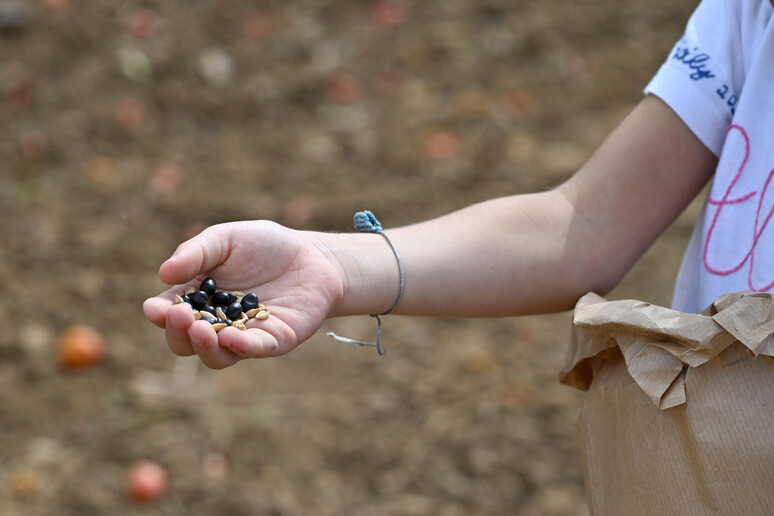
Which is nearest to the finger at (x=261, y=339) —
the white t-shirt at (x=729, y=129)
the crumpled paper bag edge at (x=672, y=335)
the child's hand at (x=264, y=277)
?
the child's hand at (x=264, y=277)

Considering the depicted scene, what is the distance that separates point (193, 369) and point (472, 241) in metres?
1.60

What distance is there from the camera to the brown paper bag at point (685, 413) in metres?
0.87

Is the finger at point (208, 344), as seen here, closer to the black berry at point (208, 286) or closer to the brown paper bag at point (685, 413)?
the black berry at point (208, 286)

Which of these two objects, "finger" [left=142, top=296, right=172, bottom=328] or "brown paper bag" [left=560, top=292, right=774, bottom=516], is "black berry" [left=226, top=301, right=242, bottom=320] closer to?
"finger" [left=142, top=296, right=172, bottom=328]

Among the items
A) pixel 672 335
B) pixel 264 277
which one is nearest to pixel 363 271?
pixel 264 277

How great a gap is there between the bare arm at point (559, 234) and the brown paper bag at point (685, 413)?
0.78 ft

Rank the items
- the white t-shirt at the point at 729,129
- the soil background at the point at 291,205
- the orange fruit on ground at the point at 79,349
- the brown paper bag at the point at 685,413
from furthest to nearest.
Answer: the orange fruit on ground at the point at 79,349 → the soil background at the point at 291,205 → the white t-shirt at the point at 729,129 → the brown paper bag at the point at 685,413

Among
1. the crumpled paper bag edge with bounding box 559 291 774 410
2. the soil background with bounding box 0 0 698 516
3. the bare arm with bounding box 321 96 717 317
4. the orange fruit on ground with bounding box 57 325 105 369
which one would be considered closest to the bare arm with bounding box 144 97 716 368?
the bare arm with bounding box 321 96 717 317

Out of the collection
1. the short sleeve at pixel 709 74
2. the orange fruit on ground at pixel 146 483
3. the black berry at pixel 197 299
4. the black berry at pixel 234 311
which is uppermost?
the short sleeve at pixel 709 74

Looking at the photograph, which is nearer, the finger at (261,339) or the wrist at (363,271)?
the finger at (261,339)

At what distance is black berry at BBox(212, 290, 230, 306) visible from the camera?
44.6 inches

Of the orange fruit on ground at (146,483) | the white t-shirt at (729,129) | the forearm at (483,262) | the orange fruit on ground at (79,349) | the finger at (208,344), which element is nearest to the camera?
the finger at (208,344)

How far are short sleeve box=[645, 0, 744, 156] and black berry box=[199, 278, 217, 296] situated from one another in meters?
0.69

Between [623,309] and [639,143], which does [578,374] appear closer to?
[623,309]
